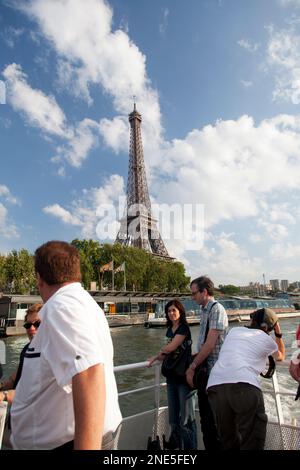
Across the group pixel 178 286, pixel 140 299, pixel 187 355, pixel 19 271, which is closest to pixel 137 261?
pixel 140 299

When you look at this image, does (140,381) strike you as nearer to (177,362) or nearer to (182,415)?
(182,415)

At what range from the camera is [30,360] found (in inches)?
54.4

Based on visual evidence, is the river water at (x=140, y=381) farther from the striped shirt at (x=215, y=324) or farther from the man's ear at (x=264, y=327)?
the striped shirt at (x=215, y=324)

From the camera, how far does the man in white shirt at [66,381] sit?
120 cm

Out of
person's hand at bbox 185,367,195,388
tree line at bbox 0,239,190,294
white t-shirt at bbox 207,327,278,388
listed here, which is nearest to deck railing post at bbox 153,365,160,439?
person's hand at bbox 185,367,195,388

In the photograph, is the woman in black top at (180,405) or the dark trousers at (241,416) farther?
the woman in black top at (180,405)

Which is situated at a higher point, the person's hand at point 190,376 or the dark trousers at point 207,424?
the person's hand at point 190,376

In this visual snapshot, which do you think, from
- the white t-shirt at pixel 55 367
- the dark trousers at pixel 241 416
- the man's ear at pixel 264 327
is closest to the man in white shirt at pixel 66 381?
the white t-shirt at pixel 55 367

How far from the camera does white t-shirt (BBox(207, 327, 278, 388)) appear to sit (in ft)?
8.22

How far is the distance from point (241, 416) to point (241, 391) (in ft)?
0.58

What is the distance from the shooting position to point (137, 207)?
72.9 m

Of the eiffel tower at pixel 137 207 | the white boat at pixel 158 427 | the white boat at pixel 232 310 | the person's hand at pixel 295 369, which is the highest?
the eiffel tower at pixel 137 207

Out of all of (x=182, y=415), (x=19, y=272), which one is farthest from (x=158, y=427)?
(x=19, y=272)

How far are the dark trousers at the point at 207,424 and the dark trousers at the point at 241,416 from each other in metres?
0.65
